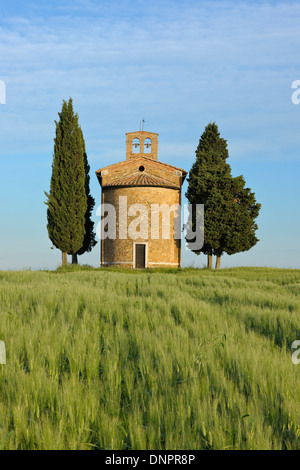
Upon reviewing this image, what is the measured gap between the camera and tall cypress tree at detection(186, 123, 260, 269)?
33.1 meters

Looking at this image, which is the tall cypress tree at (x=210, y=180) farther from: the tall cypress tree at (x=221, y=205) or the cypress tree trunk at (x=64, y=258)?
the cypress tree trunk at (x=64, y=258)

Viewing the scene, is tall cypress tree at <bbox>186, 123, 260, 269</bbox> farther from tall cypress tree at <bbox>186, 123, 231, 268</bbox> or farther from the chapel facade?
the chapel facade

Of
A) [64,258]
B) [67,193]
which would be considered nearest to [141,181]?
[67,193]

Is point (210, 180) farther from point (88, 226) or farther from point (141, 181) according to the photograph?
point (88, 226)

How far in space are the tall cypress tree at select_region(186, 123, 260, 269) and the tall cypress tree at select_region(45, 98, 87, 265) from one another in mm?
10275

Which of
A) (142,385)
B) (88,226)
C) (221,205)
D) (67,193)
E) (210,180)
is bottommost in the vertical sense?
(142,385)

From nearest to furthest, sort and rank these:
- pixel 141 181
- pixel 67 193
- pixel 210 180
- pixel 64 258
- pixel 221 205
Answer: pixel 67 193 < pixel 141 181 < pixel 64 258 < pixel 221 205 < pixel 210 180

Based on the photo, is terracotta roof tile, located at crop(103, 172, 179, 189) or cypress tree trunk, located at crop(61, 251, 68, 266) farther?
cypress tree trunk, located at crop(61, 251, 68, 266)

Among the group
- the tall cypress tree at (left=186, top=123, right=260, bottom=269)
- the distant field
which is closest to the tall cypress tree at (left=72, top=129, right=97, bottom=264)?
the tall cypress tree at (left=186, top=123, right=260, bottom=269)

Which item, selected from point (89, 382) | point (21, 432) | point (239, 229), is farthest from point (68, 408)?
point (239, 229)

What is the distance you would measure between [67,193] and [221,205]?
1277 centimetres

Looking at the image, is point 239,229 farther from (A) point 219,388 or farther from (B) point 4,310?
(A) point 219,388

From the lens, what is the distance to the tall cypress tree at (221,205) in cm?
3312

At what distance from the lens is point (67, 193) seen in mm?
31594
